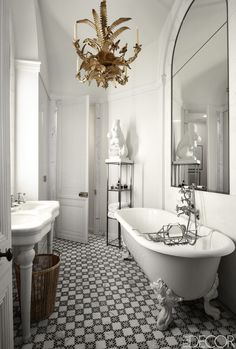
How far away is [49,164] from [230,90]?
299 cm

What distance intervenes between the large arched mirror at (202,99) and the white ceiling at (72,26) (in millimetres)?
535

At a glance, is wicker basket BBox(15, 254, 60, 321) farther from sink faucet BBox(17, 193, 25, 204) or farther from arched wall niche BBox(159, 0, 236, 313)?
arched wall niche BBox(159, 0, 236, 313)

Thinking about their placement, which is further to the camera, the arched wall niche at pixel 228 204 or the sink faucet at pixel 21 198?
the sink faucet at pixel 21 198

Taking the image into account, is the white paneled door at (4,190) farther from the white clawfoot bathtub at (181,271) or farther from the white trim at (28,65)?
the white trim at (28,65)

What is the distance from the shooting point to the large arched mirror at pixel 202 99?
1994 mm

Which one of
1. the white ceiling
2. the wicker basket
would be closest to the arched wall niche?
the white ceiling

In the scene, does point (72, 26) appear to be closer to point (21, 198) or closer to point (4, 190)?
point (21, 198)

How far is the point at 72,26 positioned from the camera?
3.21m

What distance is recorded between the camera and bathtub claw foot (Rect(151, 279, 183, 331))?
160 centimetres

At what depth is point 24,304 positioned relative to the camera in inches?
59.4

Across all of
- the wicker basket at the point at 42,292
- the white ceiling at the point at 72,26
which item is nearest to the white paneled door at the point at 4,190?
the wicker basket at the point at 42,292

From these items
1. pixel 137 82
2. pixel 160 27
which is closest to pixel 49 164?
pixel 137 82

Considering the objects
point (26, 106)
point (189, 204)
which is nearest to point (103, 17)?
point (26, 106)

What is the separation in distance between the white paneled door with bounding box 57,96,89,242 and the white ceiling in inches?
16.0
